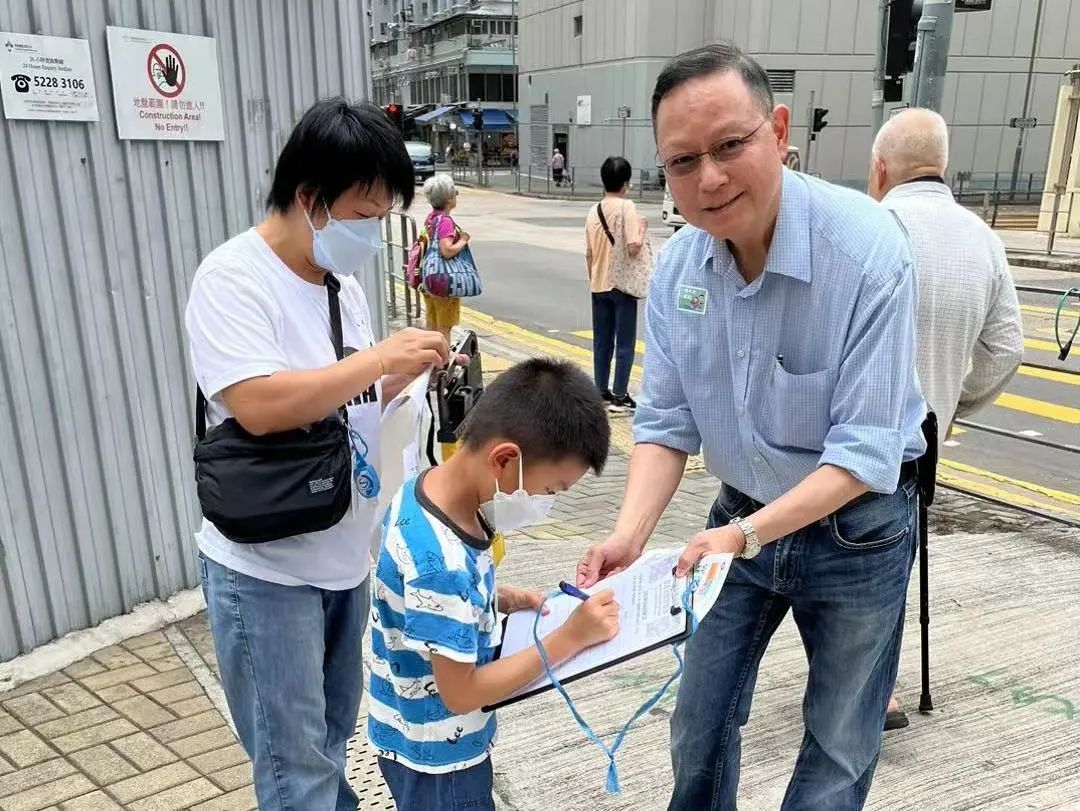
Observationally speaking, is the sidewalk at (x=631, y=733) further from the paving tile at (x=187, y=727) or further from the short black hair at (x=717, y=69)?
the short black hair at (x=717, y=69)

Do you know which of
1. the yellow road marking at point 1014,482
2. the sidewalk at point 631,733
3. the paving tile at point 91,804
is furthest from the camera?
the yellow road marking at point 1014,482

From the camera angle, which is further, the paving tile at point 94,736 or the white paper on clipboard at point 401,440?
the paving tile at point 94,736

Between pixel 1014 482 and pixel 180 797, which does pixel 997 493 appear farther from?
pixel 180 797

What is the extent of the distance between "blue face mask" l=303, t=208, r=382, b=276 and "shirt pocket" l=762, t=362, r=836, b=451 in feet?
3.06

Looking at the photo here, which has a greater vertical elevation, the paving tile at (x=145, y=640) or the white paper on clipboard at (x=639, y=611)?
the white paper on clipboard at (x=639, y=611)

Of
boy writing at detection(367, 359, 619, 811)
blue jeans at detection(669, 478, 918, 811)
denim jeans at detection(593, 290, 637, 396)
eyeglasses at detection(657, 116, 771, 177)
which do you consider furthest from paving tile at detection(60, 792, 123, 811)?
denim jeans at detection(593, 290, 637, 396)

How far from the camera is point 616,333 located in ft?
23.6

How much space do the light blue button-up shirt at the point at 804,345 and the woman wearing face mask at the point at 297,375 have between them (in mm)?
616

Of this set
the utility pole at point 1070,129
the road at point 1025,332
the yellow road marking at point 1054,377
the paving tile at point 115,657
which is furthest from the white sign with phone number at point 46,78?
the utility pole at point 1070,129

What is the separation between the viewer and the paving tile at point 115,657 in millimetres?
3309

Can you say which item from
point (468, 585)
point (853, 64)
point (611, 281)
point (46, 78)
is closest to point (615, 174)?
point (611, 281)

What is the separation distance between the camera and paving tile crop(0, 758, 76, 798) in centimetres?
268

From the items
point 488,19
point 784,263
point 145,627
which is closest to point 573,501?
point 145,627

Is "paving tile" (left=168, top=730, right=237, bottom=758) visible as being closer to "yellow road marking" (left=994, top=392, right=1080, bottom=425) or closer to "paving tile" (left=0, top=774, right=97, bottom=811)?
"paving tile" (left=0, top=774, right=97, bottom=811)
